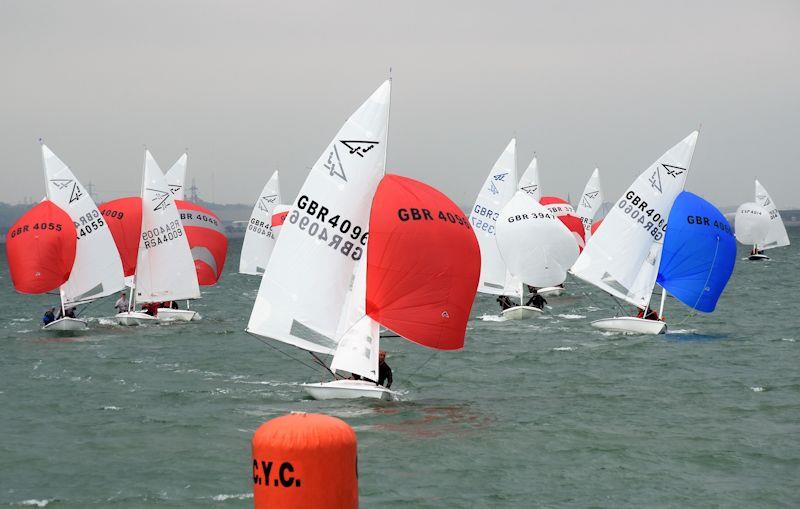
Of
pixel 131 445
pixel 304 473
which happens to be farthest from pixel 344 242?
pixel 304 473

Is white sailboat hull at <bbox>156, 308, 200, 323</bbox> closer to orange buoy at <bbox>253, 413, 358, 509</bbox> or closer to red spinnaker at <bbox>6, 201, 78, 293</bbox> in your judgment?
red spinnaker at <bbox>6, 201, 78, 293</bbox>

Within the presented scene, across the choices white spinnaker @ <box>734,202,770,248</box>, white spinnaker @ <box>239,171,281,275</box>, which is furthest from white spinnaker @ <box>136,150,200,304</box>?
white spinnaker @ <box>734,202,770,248</box>

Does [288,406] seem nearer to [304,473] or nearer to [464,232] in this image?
[464,232]

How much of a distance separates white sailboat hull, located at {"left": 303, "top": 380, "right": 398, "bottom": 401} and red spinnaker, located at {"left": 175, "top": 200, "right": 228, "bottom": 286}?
79.4 feet

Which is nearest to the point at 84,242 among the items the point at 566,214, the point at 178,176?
the point at 178,176

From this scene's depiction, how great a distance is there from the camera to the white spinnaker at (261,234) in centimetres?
5997

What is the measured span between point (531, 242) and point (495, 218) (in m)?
2.75

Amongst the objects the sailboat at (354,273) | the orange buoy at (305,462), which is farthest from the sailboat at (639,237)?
the orange buoy at (305,462)

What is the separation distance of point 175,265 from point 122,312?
2552 mm

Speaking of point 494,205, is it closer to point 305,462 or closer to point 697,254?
point 697,254

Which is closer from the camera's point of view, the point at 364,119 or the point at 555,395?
the point at 364,119

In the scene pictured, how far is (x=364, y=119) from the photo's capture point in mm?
20641

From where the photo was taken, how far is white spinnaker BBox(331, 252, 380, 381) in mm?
20375

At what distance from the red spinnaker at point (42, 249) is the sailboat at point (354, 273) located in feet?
54.5
